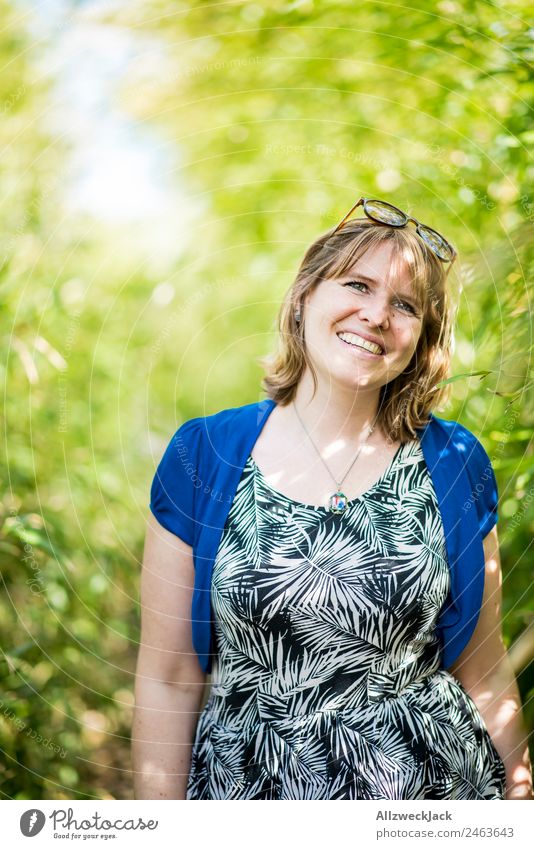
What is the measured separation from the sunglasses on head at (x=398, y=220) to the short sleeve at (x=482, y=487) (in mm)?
292

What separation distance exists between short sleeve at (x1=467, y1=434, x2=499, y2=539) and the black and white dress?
0.07m

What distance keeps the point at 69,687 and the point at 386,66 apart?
5.18 ft

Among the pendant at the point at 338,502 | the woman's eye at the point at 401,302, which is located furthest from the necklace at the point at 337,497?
the woman's eye at the point at 401,302

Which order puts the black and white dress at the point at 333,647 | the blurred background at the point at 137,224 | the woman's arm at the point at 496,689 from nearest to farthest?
the black and white dress at the point at 333,647, the woman's arm at the point at 496,689, the blurred background at the point at 137,224

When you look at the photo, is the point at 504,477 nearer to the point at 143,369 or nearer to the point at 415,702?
the point at 415,702

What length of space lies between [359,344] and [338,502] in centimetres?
23

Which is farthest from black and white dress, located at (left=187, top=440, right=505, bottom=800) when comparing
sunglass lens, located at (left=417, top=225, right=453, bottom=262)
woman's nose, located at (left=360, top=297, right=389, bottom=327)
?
sunglass lens, located at (left=417, top=225, right=453, bottom=262)

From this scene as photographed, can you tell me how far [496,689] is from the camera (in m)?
1.20

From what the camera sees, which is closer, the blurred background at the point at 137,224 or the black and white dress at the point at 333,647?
the black and white dress at the point at 333,647

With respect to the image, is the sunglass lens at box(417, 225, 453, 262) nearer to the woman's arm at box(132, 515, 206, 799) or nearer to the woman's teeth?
the woman's teeth

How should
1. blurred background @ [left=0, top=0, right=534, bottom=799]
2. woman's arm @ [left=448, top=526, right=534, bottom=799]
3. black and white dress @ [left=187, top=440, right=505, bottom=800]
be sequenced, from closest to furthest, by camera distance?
1. black and white dress @ [left=187, top=440, right=505, bottom=800]
2. woman's arm @ [left=448, top=526, right=534, bottom=799]
3. blurred background @ [left=0, top=0, right=534, bottom=799]

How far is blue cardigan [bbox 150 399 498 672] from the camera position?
1110mm

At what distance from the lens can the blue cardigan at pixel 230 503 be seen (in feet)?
3.64

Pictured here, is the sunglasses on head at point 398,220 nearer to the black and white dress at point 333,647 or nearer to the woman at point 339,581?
the woman at point 339,581
